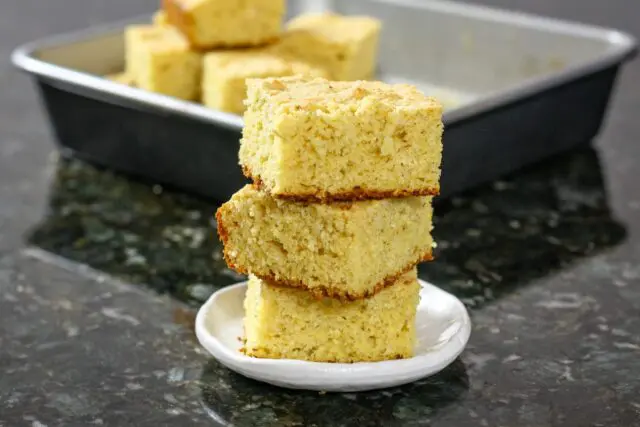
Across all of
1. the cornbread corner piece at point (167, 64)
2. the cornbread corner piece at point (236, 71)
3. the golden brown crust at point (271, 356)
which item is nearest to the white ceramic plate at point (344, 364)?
the golden brown crust at point (271, 356)

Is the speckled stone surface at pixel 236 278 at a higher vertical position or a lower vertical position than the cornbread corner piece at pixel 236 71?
lower

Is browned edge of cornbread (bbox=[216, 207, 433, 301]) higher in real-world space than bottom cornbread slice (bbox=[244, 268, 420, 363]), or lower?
higher

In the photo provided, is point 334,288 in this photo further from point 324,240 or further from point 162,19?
point 162,19

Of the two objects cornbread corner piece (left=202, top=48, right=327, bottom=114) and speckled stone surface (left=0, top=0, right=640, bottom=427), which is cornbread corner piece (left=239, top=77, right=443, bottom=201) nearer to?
speckled stone surface (left=0, top=0, right=640, bottom=427)

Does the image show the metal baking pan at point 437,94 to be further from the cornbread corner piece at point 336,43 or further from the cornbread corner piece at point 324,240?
the cornbread corner piece at point 324,240

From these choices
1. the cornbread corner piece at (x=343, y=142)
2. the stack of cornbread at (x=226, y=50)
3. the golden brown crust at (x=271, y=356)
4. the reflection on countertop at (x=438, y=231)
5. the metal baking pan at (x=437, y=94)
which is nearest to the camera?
the cornbread corner piece at (x=343, y=142)

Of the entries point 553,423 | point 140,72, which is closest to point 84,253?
point 140,72

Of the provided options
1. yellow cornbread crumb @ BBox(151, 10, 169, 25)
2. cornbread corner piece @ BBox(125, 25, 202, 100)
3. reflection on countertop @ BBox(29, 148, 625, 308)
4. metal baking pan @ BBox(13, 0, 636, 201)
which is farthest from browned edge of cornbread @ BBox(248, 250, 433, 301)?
yellow cornbread crumb @ BBox(151, 10, 169, 25)
